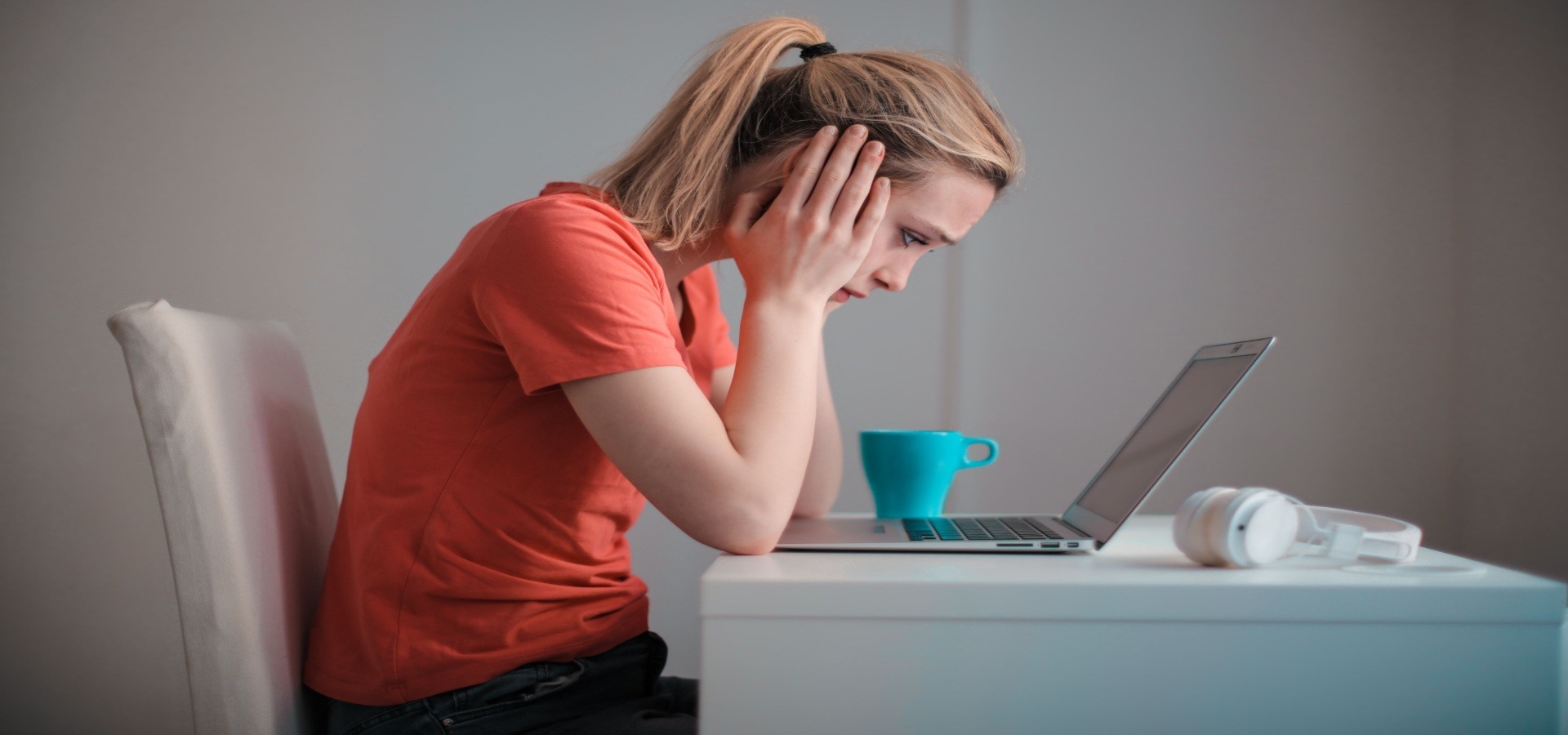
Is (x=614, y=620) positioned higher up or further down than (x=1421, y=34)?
further down

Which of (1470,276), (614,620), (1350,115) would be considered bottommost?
(614,620)

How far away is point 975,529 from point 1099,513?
118 millimetres

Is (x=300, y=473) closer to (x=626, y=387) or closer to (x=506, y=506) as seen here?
(x=506, y=506)

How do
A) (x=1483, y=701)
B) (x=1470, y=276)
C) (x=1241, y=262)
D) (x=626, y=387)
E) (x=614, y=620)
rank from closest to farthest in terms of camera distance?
(x=1483, y=701)
(x=626, y=387)
(x=614, y=620)
(x=1470, y=276)
(x=1241, y=262)

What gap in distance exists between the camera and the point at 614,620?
847mm

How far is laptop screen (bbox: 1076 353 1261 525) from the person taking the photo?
2.49 feet

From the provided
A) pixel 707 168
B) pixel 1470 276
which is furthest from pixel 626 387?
pixel 1470 276

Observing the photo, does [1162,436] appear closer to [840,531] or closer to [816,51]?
[840,531]

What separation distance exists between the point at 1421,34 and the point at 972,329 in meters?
0.84

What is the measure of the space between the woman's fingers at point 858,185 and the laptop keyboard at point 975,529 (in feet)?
0.85

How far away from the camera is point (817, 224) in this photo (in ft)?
2.75

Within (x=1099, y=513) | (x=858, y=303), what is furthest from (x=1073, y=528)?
(x=858, y=303)

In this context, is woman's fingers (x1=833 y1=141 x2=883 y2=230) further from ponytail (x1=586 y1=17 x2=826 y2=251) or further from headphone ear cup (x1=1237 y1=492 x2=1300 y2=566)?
headphone ear cup (x1=1237 y1=492 x2=1300 y2=566)

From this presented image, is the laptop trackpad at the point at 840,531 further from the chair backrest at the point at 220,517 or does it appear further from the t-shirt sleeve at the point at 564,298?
the chair backrest at the point at 220,517
